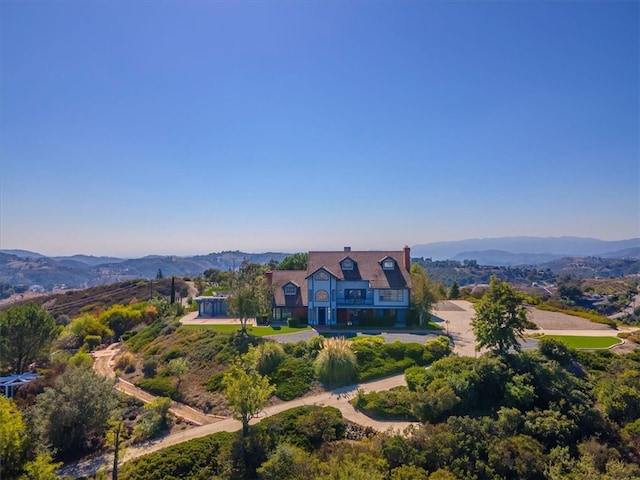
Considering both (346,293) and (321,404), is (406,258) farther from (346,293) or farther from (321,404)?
(321,404)

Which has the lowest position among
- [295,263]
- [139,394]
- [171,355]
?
[139,394]

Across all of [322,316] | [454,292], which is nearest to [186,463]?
[322,316]

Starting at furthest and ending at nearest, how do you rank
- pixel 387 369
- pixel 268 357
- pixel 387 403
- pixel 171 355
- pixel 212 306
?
pixel 212 306 < pixel 171 355 < pixel 268 357 < pixel 387 369 < pixel 387 403

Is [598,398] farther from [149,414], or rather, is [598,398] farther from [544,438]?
[149,414]

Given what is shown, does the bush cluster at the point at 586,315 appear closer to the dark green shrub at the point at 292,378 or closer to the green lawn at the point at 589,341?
the green lawn at the point at 589,341

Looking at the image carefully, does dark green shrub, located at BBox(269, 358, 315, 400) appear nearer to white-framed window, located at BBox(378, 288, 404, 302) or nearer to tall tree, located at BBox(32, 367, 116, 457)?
tall tree, located at BBox(32, 367, 116, 457)

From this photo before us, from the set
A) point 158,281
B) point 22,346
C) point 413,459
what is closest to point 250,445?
point 413,459

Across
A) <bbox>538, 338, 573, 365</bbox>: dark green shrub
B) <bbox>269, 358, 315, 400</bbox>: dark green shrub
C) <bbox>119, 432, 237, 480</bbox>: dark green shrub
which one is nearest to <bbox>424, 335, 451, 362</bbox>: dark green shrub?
<bbox>538, 338, 573, 365</bbox>: dark green shrub

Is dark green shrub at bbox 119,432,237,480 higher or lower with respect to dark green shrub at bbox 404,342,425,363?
lower
